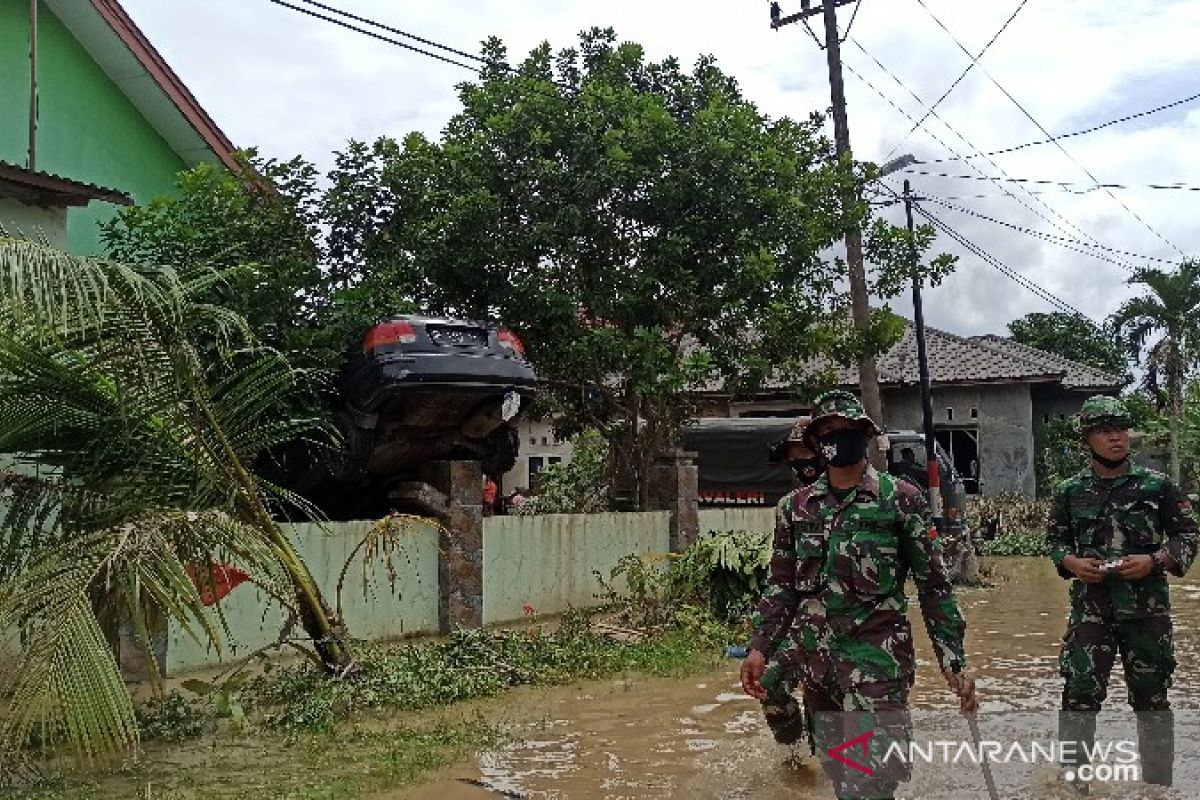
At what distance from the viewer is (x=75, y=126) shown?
12.5 metres

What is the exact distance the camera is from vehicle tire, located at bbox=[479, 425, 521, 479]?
10.3 meters

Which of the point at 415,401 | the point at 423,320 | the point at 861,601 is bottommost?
the point at 861,601

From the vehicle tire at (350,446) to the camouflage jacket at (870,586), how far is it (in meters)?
5.60

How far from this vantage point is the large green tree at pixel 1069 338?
4472 centimetres

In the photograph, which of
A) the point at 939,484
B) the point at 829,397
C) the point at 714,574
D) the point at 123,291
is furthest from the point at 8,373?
the point at 939,484

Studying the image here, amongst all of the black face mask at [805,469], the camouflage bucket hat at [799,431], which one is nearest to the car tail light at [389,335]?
the black face mask at [805,469]

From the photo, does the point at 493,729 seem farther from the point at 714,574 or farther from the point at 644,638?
the point at 714,574

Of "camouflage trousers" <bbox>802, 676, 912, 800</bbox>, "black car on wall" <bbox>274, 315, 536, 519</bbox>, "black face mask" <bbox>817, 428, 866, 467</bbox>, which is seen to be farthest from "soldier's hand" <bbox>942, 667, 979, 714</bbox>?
"black car on wall" <bbox>274, 315, 536, 519</bbox>

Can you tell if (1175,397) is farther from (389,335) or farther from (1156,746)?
(1156,746)

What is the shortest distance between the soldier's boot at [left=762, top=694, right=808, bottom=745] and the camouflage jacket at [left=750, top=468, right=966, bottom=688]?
0.80m

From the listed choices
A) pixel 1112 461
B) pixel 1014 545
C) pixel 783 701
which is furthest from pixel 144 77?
pixel 1014 545

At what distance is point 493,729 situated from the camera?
646cm

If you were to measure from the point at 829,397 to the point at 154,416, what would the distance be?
3428mm

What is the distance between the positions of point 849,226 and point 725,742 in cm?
829
